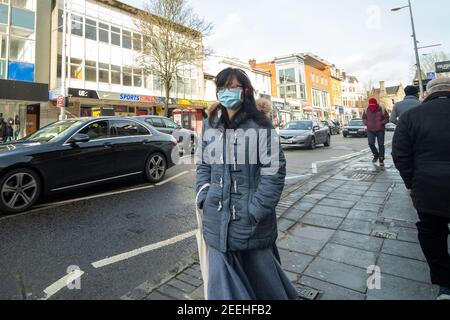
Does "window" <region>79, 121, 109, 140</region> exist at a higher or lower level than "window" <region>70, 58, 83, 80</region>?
lower

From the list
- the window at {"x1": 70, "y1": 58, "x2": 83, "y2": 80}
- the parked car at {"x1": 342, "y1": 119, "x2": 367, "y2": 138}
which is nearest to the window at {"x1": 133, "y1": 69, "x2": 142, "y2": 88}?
the window at {"x1": 70, "y1": 58, "x2": 83, "y2": 80}

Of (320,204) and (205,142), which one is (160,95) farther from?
(205,142)

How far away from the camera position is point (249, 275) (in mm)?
2051

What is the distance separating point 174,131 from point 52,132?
21.3 feet

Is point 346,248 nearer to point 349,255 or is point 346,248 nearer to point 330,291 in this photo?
point 349,255

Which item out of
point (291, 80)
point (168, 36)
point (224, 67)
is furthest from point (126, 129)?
point (291, 80)

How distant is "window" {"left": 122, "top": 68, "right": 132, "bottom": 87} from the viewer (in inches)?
997

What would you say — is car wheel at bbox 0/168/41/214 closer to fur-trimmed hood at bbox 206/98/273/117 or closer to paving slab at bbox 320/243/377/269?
fur-trimmed hood at bbox 206/98/273/117

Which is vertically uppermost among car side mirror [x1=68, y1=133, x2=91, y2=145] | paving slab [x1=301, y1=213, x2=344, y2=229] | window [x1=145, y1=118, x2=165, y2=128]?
window [x1=145, y1=118, x2=165, y2=128]

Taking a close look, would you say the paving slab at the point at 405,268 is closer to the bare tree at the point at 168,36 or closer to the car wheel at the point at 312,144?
the car wheel at the point at 312,144

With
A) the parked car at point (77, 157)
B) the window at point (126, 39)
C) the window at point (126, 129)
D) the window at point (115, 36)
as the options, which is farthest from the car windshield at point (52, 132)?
the window at point (126, 39)

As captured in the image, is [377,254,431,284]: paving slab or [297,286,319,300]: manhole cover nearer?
[297,286,319,300]: manhole cover

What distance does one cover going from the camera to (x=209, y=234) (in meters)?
2.02

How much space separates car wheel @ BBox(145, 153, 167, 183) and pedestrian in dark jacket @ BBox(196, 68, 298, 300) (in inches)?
189
